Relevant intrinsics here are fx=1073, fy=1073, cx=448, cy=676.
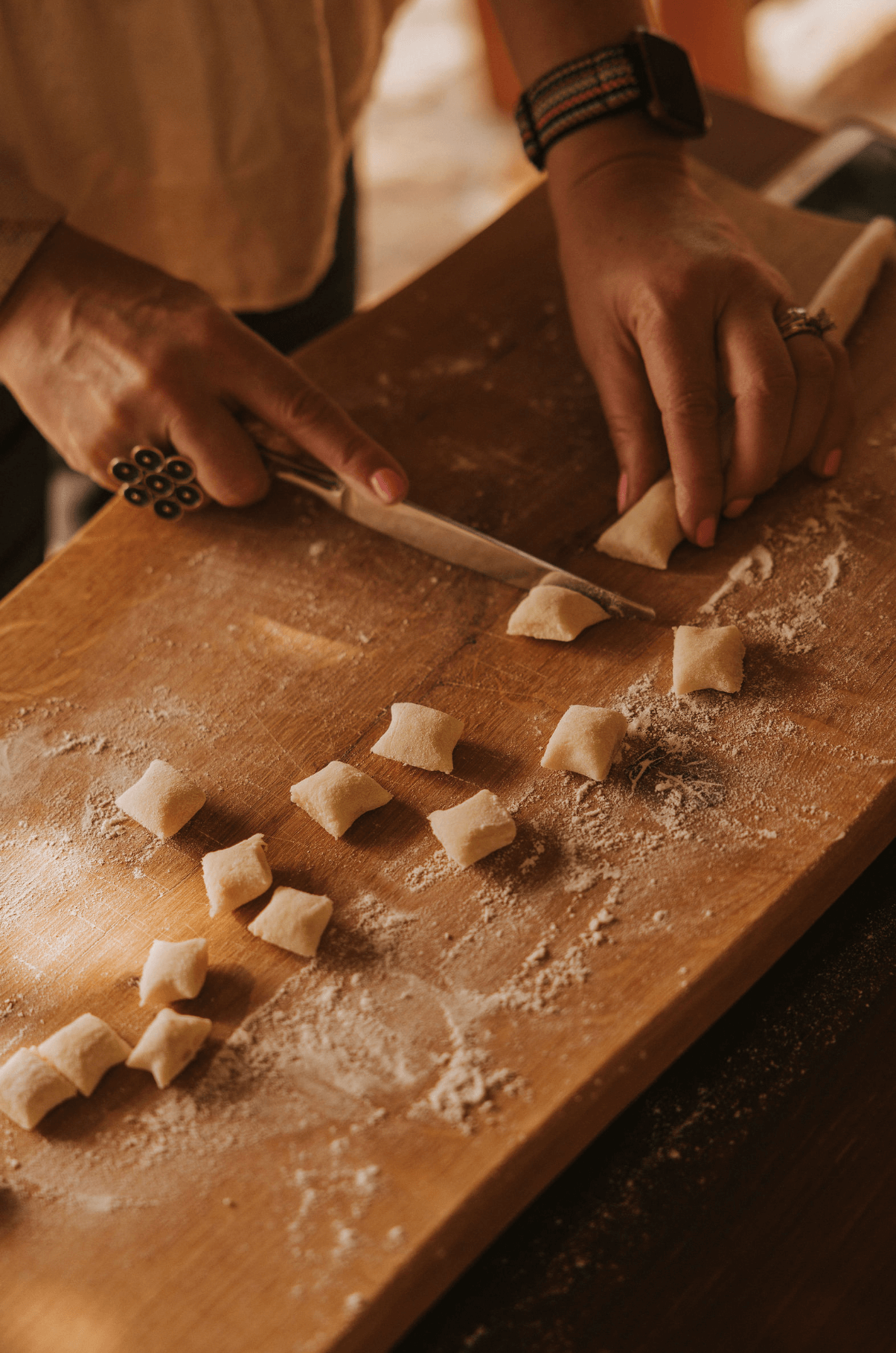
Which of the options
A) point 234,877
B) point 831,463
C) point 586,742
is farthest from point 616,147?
point 234,877

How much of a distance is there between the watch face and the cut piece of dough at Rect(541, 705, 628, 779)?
98 centimetres

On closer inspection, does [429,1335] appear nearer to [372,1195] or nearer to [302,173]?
[372,1195]

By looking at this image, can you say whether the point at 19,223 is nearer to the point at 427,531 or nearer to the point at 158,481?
the point at 158,481

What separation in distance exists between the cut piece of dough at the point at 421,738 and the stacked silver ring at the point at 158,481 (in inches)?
19.5

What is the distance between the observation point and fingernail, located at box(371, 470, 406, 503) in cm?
147

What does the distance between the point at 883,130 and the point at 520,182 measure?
2.61 m

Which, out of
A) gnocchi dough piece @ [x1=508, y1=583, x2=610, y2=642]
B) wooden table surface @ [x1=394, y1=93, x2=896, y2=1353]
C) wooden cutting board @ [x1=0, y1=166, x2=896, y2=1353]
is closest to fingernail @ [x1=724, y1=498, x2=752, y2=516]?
wooden cutting board @ [x1=0, y1=166, x2=896, y2=1353]

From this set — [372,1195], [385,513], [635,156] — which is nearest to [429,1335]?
[372,1195]

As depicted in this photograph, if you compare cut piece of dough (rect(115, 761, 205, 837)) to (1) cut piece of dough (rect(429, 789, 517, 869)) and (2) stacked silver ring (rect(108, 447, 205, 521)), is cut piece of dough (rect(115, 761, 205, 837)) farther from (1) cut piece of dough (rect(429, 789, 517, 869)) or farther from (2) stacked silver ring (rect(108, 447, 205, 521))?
(2) stacked silver ring (rect(108, 447, 205, 521))

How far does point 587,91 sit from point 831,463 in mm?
693

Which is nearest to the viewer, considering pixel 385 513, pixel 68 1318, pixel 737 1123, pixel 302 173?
pixel 68 1318

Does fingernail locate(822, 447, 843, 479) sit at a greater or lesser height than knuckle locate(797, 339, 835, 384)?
lesser

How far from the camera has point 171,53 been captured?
1.60m

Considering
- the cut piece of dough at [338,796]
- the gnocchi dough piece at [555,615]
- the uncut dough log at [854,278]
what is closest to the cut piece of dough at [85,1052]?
the cut piece of dough at [338,796]
